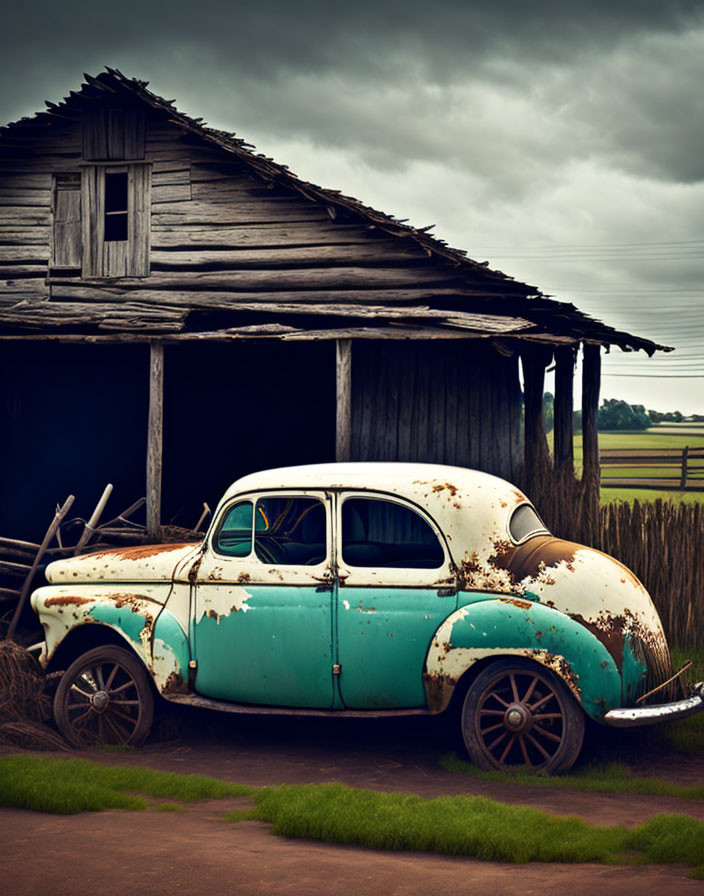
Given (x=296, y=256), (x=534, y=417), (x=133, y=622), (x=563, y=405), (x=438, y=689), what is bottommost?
(x=438, y=689)

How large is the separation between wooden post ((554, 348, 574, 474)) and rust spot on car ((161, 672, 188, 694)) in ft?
24.7

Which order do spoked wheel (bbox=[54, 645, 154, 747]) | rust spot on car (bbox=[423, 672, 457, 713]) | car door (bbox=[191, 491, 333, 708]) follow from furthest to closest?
spoked wheel (bbox=[54, 645, 154, 747]) < car door (bbox=[191, 491, 333, 708]) < rust spot on car (bbox=[423, 672, 457, 713])

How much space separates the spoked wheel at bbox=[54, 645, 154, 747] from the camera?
7051 millimetres

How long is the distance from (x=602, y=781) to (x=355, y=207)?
8826mm

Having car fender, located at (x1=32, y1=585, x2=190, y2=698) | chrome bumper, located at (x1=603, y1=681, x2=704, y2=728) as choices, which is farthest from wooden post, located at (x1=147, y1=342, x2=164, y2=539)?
chrome bumper, located at (x1=603, y1=681, x2=704, y2=728)

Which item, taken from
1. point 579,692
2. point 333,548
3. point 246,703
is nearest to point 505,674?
point 579,692

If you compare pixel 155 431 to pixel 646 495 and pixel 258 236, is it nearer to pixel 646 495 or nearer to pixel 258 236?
pixel 258 236

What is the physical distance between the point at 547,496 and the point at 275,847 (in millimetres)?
7109

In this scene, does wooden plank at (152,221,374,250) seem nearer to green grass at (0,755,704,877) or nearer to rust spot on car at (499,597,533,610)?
rust spot on car at (499,597,533,610)

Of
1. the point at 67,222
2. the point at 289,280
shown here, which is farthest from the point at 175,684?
the point at 67,222

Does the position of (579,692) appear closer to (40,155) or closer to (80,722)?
(80,722)

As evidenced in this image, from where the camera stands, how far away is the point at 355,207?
13141mm

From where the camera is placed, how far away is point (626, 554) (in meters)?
9.95

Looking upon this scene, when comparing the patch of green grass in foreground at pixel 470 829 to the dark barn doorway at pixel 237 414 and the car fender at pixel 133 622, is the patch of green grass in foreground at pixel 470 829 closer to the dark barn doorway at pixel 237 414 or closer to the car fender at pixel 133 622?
the car fender at pixel 133 622
